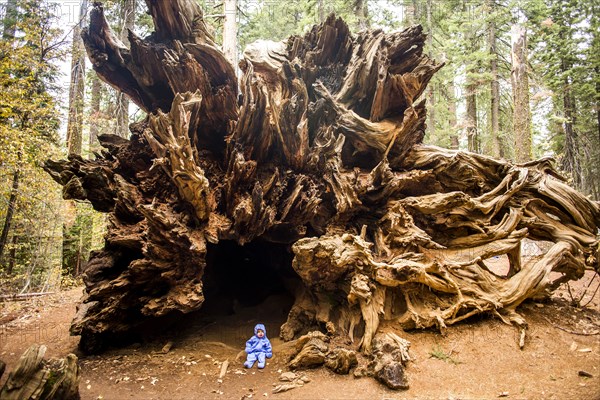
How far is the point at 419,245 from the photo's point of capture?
6492mm

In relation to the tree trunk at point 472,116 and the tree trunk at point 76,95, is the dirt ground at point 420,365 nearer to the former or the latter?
the tree trunk at point 76,95

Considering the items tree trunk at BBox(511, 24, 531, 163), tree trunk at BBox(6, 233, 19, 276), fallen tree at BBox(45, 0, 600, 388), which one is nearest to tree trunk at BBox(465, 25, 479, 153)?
tree trunk at BBox(511, 24, 531, 163)

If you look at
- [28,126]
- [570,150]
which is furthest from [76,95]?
[570,150]

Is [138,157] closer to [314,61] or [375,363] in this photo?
[314,61]

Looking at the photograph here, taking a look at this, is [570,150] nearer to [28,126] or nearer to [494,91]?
[494,91]

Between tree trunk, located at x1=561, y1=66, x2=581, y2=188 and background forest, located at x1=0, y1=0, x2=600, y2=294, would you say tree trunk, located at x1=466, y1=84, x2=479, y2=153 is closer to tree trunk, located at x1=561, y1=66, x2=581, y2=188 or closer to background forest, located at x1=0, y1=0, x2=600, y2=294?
background forest, located at x1=0, y1=0, x2=600, y2=294

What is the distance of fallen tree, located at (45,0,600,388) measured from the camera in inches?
237

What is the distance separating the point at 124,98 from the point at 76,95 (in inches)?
83.7

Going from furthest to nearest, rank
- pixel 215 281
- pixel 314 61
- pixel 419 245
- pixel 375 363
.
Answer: pixel 215 281
pixel 314 61
pixel 419 245
pixel 375 363

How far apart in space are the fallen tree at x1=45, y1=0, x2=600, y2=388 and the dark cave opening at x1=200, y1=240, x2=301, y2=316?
1.32 m

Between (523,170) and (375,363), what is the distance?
5731mm

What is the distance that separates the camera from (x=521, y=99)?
9.52 metres

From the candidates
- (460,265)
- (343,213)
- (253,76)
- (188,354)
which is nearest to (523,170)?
(460,265)

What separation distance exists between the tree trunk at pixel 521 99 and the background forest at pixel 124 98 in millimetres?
31
